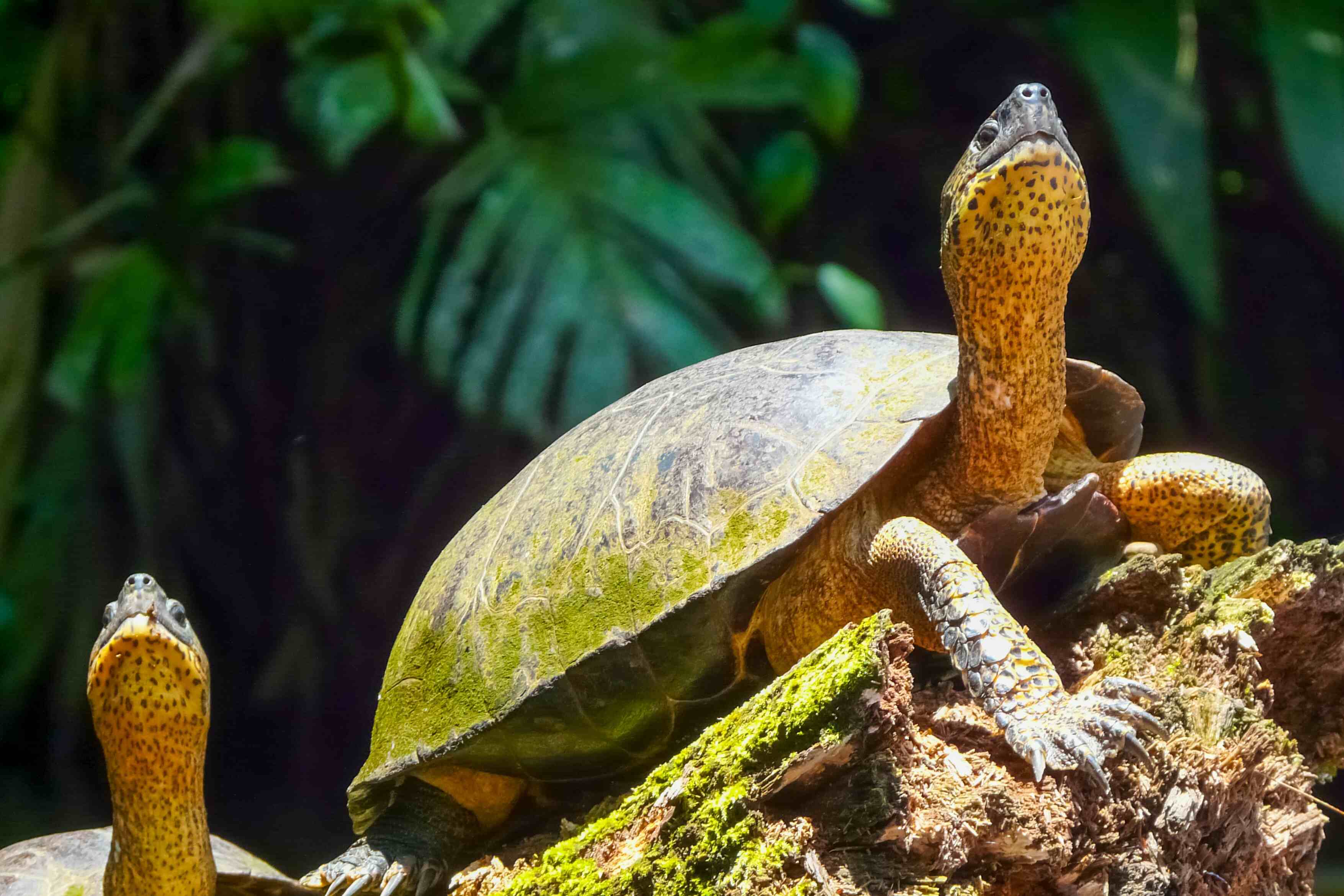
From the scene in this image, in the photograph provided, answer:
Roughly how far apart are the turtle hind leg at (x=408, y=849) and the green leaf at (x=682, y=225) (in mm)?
1862

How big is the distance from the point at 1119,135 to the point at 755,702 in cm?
251

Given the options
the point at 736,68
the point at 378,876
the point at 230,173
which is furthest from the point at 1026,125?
the point at 230,173

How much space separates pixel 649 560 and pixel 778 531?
167 mm

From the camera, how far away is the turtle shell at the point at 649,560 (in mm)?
1428

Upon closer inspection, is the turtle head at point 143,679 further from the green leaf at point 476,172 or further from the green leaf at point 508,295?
the green leaf at point 476,172

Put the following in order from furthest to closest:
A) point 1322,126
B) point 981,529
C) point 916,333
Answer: point 1322,126
point 916,333
point 981,529

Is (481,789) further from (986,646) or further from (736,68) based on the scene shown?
(736,68)

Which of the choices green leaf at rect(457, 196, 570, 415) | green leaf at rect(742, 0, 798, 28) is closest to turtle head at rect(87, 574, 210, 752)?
green leaf at rect(457, 196, 570, 415)

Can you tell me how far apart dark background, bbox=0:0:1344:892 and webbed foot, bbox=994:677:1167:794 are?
2.05m

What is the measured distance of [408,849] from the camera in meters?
1.58

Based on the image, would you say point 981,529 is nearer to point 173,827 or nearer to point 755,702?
point 755,702

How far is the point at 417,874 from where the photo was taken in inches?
61.0

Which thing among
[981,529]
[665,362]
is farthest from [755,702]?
[665,362]

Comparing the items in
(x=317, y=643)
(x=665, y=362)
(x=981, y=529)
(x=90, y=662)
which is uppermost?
(x=981, y=529)
